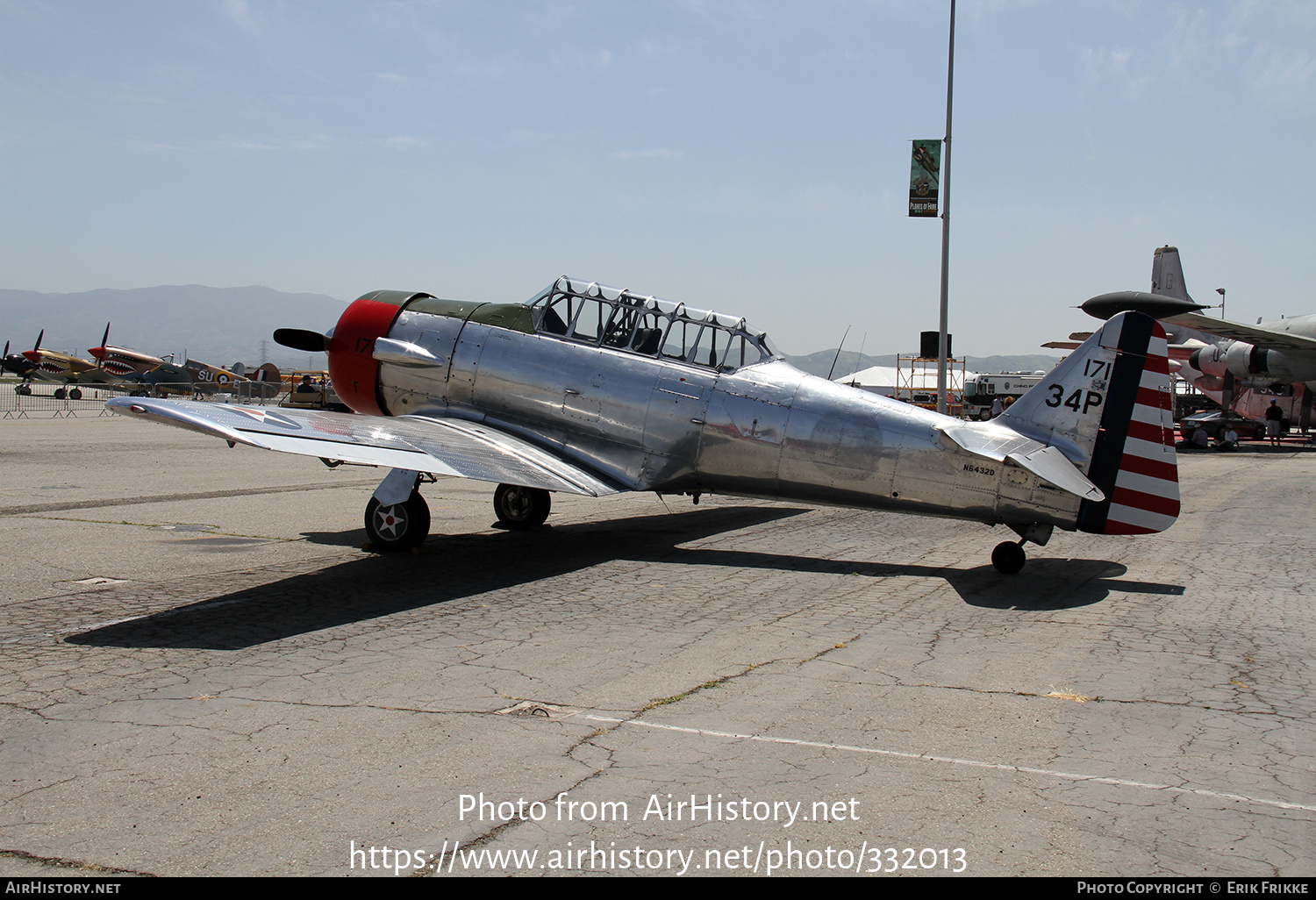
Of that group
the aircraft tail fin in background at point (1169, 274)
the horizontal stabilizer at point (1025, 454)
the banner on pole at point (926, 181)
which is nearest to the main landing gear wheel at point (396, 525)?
the horizontal stabilizer at point (1025, 454)

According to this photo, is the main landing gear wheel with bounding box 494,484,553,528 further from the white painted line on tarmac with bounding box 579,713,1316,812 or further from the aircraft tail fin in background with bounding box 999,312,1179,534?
the white painted line on tarmac with bounding box 579,713,1316,812

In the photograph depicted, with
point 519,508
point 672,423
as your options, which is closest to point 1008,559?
point 672,423

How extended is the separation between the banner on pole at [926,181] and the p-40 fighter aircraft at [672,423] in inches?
A: 632

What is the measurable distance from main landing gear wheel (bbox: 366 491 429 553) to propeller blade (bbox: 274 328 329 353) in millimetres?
3502

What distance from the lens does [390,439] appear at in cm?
943

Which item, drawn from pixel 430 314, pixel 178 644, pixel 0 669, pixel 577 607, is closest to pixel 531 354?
pixel 430 314

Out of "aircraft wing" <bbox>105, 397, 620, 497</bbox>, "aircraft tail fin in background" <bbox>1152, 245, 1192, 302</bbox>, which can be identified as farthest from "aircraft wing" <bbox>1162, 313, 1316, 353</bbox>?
"aircraft wing" <bbox>105, 397, 620, 497</bbox>

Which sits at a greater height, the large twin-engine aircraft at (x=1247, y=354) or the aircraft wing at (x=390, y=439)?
the large twin-engine aircraft at (x=1247, y=354)

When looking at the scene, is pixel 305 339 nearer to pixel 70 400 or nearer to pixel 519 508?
pixel 519 508

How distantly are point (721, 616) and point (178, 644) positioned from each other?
3830mm

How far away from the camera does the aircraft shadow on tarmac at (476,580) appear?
663cm

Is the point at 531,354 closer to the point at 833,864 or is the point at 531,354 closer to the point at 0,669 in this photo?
the point at 0,669

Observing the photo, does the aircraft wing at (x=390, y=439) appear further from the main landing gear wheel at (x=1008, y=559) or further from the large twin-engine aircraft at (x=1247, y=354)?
the large twin-engine aircraft at (x=1247, y=354)

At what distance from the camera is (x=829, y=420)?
9.52 m
